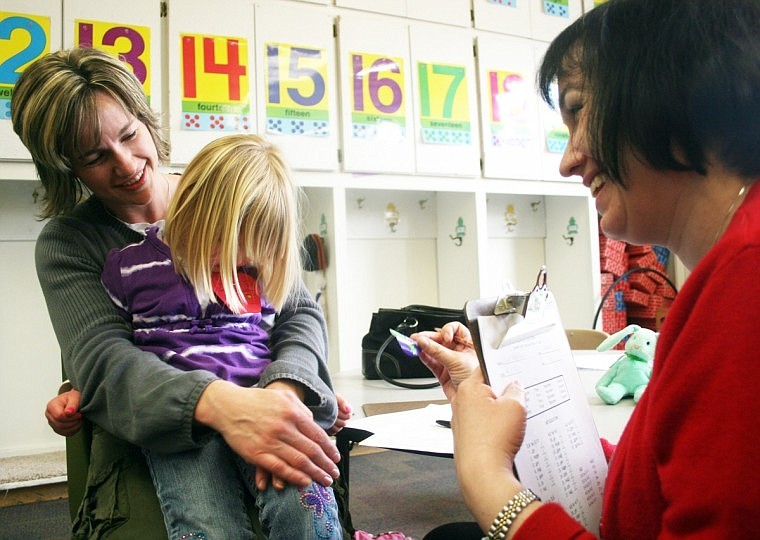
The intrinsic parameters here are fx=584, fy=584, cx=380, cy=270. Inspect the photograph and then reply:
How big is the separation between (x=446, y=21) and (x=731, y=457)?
278 centimetres

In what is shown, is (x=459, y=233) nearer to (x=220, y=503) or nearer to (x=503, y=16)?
(x=503, y=16)

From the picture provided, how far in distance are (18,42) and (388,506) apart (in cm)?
221

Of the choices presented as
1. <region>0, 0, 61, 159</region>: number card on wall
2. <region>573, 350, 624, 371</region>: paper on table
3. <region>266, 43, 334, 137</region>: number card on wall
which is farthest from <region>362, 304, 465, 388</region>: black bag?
<region>0, 0, 61, 159</region>: number card on wall

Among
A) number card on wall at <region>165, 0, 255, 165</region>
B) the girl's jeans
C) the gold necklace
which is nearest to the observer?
the gold necklace

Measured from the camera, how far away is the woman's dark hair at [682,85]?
53 centimetres

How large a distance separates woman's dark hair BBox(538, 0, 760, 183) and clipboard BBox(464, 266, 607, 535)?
196mm

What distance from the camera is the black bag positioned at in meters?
1.76

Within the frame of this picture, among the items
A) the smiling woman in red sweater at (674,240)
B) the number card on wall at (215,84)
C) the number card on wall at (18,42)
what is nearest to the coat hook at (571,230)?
the number card on wall at (215,84)

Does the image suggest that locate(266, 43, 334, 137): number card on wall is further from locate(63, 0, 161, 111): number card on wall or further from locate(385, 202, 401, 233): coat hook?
locate(385, 202, 401, 233): coat hook

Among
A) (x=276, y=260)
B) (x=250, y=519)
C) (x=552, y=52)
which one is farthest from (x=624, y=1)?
(x=250, y=519)

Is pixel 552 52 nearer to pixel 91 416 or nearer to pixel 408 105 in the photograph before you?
pixel 91 416

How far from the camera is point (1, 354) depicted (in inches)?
95.0

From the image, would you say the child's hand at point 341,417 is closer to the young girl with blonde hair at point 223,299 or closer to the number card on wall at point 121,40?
the young girl with blonde hair at point 223,299

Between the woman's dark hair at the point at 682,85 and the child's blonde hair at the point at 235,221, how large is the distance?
62 centimetres
